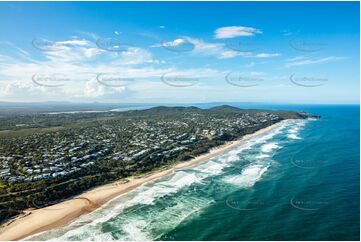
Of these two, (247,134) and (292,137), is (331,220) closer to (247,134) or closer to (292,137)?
(292,137)

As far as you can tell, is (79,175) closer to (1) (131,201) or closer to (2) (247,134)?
(1) (131,201)

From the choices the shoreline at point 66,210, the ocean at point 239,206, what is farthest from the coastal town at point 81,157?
the ocean at point 239,206

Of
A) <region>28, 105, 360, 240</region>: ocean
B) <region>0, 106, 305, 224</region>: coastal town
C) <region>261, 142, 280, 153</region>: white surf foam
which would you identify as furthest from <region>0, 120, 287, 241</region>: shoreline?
<region>261, 142, 280, 153</region>: white surf foam

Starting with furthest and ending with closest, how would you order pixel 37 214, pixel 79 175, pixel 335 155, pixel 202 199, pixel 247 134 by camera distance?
pixel 247 134, pixel 335 155, pixel 79 175, pixel 202 199, pixel 37 214

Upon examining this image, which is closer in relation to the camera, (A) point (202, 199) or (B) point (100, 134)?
(A) point (202, 199)

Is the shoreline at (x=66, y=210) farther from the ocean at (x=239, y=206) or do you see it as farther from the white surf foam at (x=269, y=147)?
the white surf foam at (x=269, y=147)

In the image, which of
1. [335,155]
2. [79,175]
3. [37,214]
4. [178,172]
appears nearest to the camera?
[37,214]

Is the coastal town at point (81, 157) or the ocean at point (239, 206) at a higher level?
the coastal town at point (81, 157)

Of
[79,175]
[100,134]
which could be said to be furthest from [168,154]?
[100,134]

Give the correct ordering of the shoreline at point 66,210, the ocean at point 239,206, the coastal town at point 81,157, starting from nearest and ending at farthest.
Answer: the ocean at point 239,206, the shoreline at point 66,210, the coastal town at point 81,157
